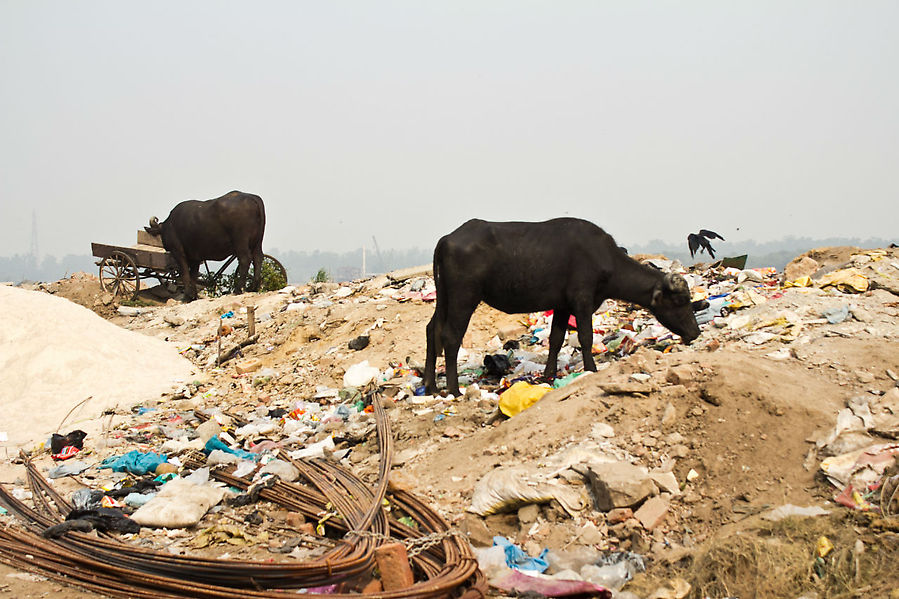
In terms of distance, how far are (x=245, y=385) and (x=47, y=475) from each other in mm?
3511

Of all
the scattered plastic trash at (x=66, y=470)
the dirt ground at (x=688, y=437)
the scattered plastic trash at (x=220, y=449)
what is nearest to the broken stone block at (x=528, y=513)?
the dirt ground at (x=688, y=437)

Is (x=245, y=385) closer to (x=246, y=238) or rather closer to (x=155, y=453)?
(x=155, y=453)

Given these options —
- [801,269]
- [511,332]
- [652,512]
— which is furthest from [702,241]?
[652,512]

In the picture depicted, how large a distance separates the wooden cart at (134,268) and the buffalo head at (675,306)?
11.0 m

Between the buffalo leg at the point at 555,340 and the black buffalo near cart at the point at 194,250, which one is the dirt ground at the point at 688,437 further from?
the black buffalo near cart at the point at 194,250

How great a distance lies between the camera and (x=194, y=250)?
16.6 m

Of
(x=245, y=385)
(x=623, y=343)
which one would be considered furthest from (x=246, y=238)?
(x=623, y=343)

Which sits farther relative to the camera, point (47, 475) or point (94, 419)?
point (94, 419)

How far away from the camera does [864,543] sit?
11.9 feet

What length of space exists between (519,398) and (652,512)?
208 cm

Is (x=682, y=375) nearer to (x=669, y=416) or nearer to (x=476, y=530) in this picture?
(x=669, y=416)

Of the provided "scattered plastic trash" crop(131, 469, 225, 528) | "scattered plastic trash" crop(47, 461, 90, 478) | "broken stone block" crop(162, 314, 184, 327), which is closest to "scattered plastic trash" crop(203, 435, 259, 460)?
"scattered plastic trash" crop(131, 469, 225, 528)

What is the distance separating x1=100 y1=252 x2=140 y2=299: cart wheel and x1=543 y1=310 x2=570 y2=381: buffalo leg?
473 inches

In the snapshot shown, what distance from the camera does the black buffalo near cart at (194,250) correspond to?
16.1 meters
